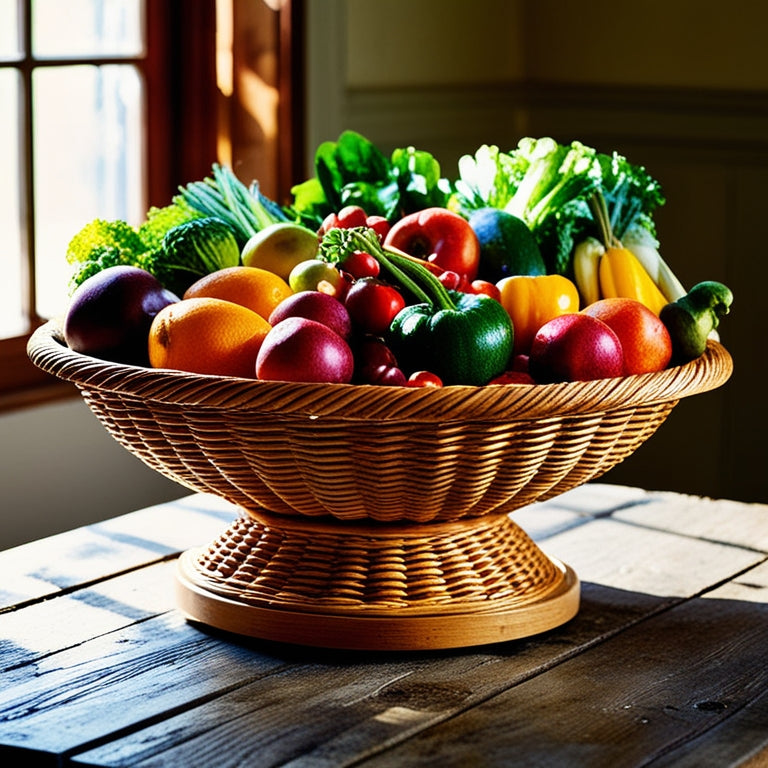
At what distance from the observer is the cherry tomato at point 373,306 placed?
1.11 meters

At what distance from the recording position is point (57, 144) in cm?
226

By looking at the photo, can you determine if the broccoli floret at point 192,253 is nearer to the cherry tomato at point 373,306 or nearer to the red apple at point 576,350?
the cherry tomato at point 373,306

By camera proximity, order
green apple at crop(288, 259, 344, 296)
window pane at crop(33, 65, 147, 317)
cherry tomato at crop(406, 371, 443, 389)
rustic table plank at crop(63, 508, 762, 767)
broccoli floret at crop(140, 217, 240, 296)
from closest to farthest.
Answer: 1. rustic table plank at crop(63, 508, 762, 767)
2. cherry tomato at crop(406, 371, 443, 389)
3. green apple at crop(288, 259, 344, 296)
4. broccoli floret at crop(140, 217, 240, 296)
5. window pane at crop(33, 65, 147, 317)

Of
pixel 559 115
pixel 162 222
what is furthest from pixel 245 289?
pixel 559 115

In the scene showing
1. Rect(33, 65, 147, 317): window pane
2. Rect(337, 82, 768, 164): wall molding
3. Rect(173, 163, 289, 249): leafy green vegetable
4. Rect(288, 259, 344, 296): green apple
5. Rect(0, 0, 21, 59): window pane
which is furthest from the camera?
Rect(337, 82, 768, 164): wall molding

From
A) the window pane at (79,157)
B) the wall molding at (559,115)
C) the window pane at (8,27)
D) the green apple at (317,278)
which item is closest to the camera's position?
the green apple at (317,278)

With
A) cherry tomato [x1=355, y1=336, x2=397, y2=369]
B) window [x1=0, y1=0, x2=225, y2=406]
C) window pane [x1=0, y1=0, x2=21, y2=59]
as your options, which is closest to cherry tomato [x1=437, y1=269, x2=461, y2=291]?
cherry tomato [x1=355, y1=336, x2=397, y2=369]

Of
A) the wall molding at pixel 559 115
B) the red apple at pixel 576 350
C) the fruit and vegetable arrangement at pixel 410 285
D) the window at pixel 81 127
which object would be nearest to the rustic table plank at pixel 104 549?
the fruit and vegetable arrangement at pixel 410 285

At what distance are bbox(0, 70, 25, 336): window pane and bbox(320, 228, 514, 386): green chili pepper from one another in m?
1.21

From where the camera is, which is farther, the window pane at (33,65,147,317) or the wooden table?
the window pane at (33,65,147,317)

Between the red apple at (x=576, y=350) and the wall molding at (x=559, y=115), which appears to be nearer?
the red apple at (x=576, y=350)

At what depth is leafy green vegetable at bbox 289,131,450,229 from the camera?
57.4 inches

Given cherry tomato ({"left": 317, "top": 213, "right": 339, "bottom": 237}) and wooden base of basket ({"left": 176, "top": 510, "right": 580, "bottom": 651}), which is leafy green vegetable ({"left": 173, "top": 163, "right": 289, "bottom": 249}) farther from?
wooden base of basket ({"left": 176, "top": 510, "right": 580, "bottom": 651})

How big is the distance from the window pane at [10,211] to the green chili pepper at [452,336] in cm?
121
